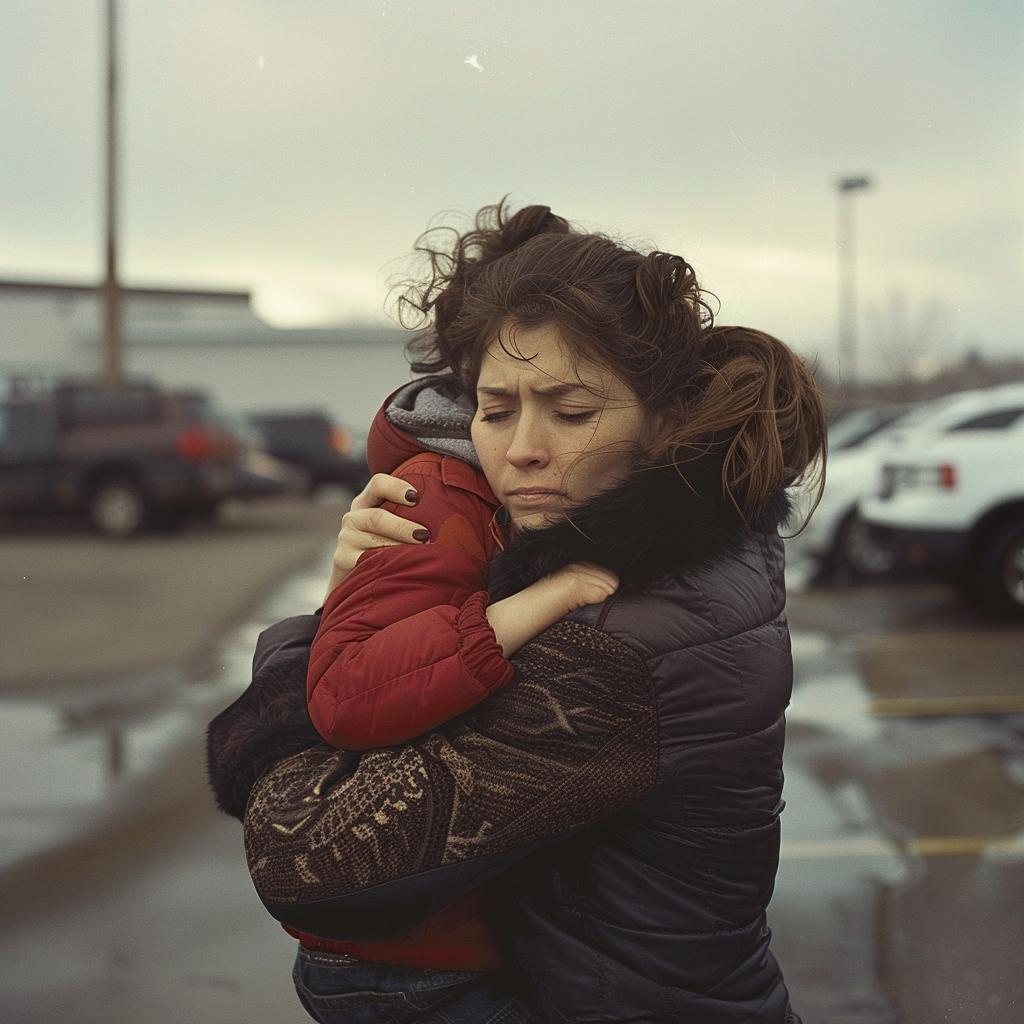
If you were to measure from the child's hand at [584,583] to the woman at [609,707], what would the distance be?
1cm

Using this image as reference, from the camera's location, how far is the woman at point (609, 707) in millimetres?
1229

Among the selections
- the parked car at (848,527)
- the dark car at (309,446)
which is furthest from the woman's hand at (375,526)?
the dark car at (309,446)

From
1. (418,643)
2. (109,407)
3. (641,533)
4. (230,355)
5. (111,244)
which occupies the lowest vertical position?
(418,643)

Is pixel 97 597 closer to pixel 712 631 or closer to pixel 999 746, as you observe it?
pixel 999 746

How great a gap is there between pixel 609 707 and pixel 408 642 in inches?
8.9

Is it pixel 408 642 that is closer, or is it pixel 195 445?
pixel 408 642

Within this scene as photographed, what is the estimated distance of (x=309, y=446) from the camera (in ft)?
71.8

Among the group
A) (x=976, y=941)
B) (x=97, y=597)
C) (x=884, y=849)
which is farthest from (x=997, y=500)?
(x=97, y=597)

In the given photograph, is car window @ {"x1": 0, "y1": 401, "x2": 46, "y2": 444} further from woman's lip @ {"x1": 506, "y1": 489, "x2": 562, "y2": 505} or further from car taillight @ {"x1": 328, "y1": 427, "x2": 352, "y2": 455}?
woman's lip @ {"x1": 506, "y1": 489, "x2": 562, "y2": 505}

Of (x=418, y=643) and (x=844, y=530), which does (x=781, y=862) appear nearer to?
(x=418, y=643)

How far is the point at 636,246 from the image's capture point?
1.40m

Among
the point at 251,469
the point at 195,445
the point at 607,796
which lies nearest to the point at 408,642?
the point at 607,796

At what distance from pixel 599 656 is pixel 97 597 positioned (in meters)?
9.55

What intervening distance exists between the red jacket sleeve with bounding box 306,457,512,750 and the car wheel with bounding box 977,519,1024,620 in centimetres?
782
